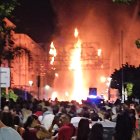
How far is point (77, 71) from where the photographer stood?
110062mm

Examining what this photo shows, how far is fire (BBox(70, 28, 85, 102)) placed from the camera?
86.4 meters

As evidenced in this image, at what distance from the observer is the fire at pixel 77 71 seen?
86.4 metres

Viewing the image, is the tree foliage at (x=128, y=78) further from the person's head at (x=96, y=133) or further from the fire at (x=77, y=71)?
the person's head at (x=96, y=133)

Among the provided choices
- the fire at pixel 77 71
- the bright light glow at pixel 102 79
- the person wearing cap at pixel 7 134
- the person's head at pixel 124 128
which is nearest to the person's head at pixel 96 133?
the person's head at pixel 124 128

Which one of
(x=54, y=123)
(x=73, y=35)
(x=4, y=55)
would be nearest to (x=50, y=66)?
(x=73, y=35)

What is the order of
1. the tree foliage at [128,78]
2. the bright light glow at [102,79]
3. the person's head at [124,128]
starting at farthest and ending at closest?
the bright light glow at [102,79], the tree foliage at [128,78], the person's head at [124,128]

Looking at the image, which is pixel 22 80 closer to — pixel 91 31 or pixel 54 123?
pixel 91 31

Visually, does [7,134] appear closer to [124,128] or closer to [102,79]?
[124,128]

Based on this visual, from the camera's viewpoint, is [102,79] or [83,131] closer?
[83,131]

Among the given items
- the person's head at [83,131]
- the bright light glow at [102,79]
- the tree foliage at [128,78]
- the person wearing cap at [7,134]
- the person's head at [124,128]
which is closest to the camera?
the person wearing cap at [7,134]

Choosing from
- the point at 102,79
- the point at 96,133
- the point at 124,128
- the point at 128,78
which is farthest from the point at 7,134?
the point at 102,79

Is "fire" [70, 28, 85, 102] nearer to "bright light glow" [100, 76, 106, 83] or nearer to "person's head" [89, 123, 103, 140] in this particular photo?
"bright light glow" [100, 76, 106, 83]

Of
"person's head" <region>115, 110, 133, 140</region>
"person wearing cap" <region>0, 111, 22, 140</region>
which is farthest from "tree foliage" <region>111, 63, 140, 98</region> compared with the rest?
"person wearing cap" <region>0, 111, 22, 140</region>

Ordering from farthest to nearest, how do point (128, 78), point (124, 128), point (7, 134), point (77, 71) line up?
point (77, 71), point (128, 78), point (124, 128), point (7, 134)
